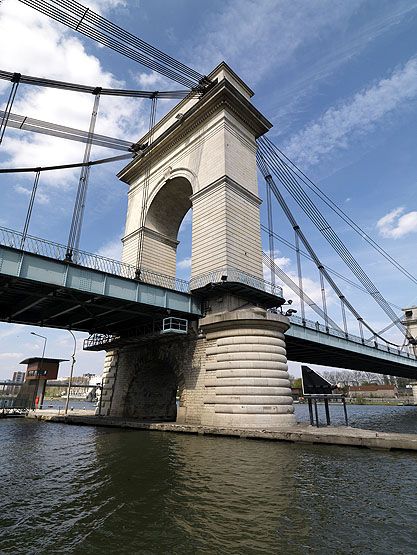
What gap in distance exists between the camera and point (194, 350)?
76.5ft

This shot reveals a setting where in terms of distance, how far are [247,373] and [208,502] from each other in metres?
12.8

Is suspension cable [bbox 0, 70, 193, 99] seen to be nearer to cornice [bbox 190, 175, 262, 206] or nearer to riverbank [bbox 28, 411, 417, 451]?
cornice [bbox 190, 175, 262, 206]

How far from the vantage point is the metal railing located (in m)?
22.6

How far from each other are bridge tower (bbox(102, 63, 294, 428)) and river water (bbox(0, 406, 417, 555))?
22.2 ft

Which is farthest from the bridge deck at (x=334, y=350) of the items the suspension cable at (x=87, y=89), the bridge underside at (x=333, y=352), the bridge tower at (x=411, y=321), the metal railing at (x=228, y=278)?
the bridge tower at (x=411, y=321)

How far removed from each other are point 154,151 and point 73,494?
30.9 metres

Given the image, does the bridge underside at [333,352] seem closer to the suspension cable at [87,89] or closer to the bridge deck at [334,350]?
the bridge deck at [334,350]

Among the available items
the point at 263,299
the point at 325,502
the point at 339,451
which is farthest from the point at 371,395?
the point at 325,502

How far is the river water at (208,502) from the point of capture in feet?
18.6

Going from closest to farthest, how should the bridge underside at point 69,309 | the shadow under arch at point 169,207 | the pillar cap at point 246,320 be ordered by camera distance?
the bridge underside at point 69,309, the pillar cap at point 246,320, the shadow under arch at point 169,207

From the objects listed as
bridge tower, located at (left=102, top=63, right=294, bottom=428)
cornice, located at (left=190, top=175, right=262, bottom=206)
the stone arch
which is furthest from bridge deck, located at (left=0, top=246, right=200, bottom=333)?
cornice, located at (left=190, top=175, right=262, bottom=206)

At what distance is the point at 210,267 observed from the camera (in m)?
24.1

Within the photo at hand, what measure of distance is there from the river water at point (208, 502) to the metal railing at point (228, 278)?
1117cm

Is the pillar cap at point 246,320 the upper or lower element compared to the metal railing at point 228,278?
lower
